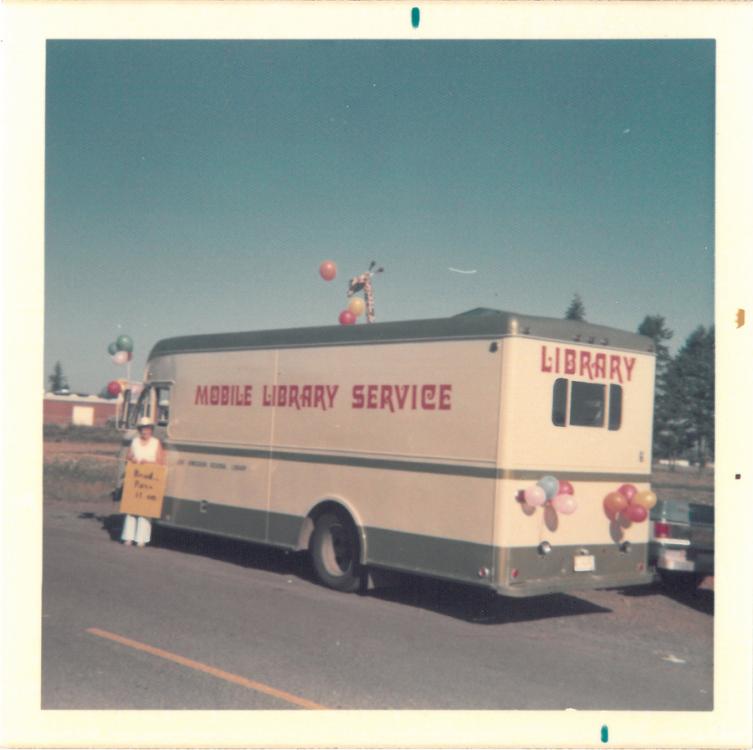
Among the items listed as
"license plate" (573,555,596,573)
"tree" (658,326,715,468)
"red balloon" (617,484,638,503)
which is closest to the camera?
"license plate" (573,555,596,573)

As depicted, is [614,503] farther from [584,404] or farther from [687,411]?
[687,411]

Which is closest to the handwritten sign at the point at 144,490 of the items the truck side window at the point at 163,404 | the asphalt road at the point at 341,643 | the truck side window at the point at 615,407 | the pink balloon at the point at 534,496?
the truck side window at the point at 163,404

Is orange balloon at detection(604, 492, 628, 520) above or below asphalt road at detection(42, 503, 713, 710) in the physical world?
above

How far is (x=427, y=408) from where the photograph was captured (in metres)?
9.35

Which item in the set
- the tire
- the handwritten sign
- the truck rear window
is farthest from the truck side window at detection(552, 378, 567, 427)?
the handwritten sign

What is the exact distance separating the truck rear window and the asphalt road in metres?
1.94

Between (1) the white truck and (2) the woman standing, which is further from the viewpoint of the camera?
(2) the woman standing

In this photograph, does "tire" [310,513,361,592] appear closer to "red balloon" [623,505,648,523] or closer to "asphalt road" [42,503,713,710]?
"asphalt road" [42,503,713,710]

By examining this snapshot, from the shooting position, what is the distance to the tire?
33.0ft

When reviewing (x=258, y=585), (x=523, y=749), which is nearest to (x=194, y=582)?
(x=258, y=585)

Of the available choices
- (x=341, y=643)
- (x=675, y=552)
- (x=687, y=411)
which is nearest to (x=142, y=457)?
(x=341, y=643)

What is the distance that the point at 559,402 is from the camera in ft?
29.9
